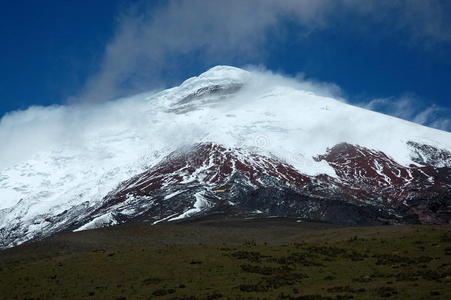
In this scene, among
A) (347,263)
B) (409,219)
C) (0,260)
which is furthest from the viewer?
(409,219)

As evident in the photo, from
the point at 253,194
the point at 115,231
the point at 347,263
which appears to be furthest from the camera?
the point at 253,194

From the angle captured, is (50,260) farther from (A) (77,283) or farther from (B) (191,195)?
(B) (191,195)

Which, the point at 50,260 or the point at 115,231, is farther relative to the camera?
the point at 115,231

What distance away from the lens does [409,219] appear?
169 meters

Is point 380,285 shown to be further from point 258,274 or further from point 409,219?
point 409,219

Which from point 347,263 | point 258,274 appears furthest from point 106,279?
point 347,263

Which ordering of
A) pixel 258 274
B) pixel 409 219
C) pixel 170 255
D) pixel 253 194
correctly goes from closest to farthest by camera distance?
1. pixel 258 274
2. pixel 170 255
3. pixel 409 219
4. pixel 253 194

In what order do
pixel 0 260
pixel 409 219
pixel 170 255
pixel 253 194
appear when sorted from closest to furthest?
pixel 170 255 → pixel 0 260 → pixel 409 219 → pixel 253 194

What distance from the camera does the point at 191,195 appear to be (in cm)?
19075

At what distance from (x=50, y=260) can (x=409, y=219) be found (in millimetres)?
142056

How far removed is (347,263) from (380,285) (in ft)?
32.4

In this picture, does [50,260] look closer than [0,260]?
Yes

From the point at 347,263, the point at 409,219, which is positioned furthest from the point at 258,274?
the point at 409,219

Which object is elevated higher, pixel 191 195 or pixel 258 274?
pixel 191 195
